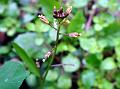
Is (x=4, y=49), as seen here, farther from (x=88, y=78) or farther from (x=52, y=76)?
(x=88, y=78)

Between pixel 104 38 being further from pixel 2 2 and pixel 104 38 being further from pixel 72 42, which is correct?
pixel 2 2

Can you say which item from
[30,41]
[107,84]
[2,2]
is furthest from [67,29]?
[2,2]

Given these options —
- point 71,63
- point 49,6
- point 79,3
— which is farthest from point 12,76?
point 79,3

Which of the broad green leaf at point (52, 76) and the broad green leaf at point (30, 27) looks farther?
the broad green leaf at point (30, 27)

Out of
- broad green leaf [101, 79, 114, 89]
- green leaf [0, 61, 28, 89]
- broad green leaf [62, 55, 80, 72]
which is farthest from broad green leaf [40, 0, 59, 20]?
broad green leaf [101, 79, 114, 89]

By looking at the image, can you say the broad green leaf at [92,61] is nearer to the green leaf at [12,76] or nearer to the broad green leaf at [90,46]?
the broad green leaf at [90,46]

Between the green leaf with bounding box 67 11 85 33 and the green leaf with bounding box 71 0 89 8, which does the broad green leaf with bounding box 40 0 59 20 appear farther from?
the green leaf with bounding box 71 0 89 8

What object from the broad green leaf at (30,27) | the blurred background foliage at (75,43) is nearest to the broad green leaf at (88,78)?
the blurred background foliage at (75,43)
